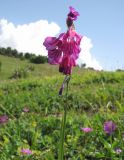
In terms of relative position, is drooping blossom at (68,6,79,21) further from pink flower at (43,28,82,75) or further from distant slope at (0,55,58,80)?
distant slope at (0,55,58,80)

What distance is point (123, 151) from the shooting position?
3.36 m

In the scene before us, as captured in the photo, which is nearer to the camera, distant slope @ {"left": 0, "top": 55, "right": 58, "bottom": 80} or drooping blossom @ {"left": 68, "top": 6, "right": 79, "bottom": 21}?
drooping blossom @ {"left": 68, "top": 6, "right": 79, "bottom": 21}

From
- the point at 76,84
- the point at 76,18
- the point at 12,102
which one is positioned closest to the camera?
the point at 76,18

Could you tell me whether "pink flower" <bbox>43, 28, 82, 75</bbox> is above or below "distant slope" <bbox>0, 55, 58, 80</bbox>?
above

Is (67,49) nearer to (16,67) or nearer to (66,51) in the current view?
(66,51)

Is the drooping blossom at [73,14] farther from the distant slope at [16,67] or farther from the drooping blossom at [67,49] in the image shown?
the distant slope at [16,67]

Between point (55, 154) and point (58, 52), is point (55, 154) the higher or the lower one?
the lower one

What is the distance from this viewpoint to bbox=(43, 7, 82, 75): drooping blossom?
54.3 inches

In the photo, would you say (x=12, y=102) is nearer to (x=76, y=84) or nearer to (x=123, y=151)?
(x=76, y=84)

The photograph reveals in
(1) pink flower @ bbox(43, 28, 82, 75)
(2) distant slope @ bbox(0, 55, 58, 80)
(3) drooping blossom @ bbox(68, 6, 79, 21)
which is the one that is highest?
(3) drooping blossom @ bbox(68, 6, 79, 21)

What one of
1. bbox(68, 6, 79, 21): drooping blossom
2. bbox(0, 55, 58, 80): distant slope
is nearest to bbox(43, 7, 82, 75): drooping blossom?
bbox(68, 6, 79, 21): drooping blossom

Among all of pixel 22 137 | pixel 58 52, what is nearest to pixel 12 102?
pixel 22 137

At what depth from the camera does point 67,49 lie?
1392 millimetres

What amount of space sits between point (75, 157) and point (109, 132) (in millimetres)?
387
